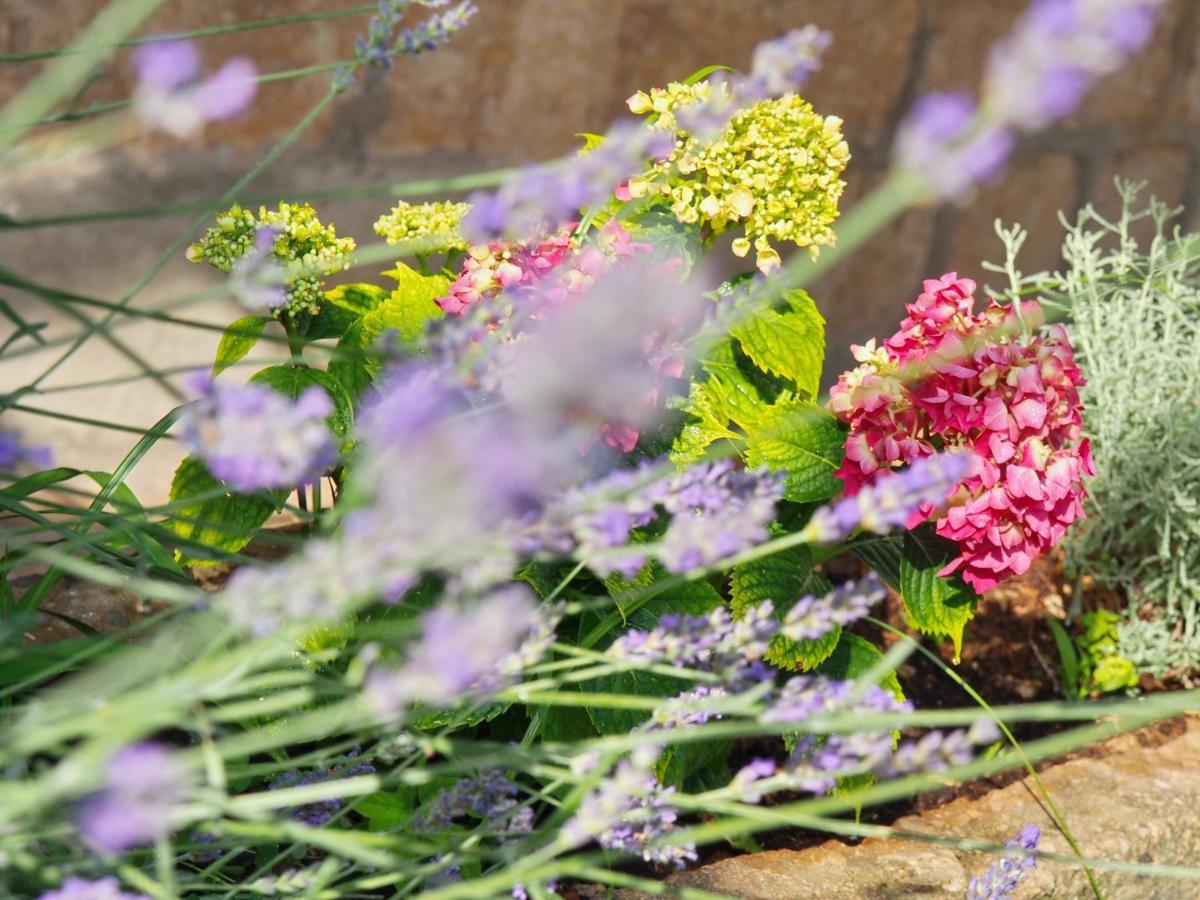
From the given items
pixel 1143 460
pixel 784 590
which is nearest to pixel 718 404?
pixel 784 590

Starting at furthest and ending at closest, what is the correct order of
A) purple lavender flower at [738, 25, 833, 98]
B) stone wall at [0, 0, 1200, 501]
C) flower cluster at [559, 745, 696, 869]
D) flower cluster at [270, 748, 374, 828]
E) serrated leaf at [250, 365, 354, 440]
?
stone wall at [0, 0, 1200, 501]
serrated leaf at [250, 365, 354, 440]
flower cluster at [270, 748, 374, 828]
purple lavender flower at [738, 25, 833, 98]
flower cluster at [559, 745, 696, 869]

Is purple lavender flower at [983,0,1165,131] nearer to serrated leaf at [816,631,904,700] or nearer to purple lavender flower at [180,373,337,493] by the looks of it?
purple lavender flower at [180,373,337,493]

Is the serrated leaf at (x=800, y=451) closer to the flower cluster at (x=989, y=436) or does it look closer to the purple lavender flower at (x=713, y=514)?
the flower cluster at (x=989, y=436)

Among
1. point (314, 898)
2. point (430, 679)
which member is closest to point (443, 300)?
point (314, 898)

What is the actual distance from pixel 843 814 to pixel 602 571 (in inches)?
37.3

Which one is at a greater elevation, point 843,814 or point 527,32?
point 527,32

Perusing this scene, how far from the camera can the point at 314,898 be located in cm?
62

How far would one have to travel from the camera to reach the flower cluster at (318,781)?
0.92 metres

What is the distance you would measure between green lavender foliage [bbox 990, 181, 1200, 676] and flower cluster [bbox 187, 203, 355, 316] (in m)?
0.92

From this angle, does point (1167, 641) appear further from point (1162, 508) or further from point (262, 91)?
point (262, 91)

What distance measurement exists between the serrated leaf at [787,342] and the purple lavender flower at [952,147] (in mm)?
841

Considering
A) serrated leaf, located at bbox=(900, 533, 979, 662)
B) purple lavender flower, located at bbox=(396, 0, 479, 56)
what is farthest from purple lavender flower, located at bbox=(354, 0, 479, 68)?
serrated leaf, located at bbox=(900, 533, 979, 662)

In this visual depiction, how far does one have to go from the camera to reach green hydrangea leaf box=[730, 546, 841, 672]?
48.4 inches

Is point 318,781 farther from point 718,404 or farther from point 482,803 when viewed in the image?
point 718,404
